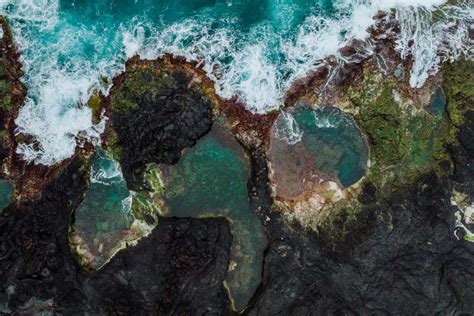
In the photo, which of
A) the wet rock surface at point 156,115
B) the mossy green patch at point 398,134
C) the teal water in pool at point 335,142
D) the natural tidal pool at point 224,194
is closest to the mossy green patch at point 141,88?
the wet rock surface at point 156,115

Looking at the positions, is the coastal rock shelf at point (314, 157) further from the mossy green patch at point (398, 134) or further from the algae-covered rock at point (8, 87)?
the algae-covered rock at point (8, 87)

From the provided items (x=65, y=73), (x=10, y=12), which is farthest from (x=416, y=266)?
(x=10, y=12)

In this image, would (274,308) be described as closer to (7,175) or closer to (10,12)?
(7,175)

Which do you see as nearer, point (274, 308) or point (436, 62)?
point (274, 308)

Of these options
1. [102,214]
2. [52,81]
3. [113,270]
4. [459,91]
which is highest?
[52,81]

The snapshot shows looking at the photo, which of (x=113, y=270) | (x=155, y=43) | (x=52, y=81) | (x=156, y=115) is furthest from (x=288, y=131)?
(x=52, y=81)

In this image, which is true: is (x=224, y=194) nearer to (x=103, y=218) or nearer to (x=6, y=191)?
(x=103, y=218)
